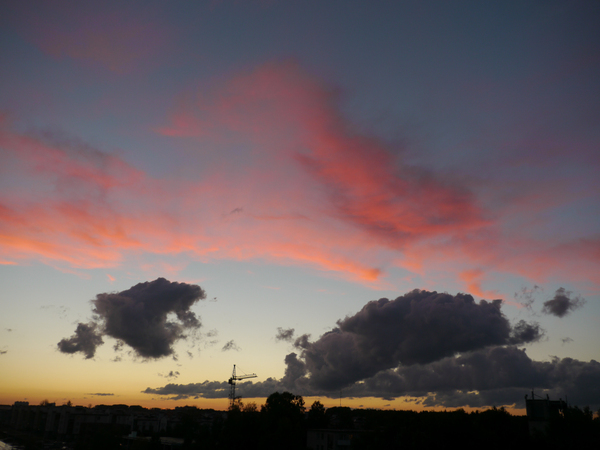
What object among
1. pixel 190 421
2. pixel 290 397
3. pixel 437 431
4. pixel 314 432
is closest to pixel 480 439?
pixel 437 431

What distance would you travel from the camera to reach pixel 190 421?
191625 millimetres

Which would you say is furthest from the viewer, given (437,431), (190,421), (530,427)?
(190,421)

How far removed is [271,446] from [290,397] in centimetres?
7219

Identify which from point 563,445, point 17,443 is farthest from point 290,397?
point 17,443

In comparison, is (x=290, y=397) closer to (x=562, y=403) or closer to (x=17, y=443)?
(x=562, y=403)

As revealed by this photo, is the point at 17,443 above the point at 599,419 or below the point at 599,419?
below

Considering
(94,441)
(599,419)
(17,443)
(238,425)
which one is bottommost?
(17,443)

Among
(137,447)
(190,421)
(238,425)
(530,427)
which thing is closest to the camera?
(530,427)

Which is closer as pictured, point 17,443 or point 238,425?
point 238,425

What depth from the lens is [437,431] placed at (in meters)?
87.3

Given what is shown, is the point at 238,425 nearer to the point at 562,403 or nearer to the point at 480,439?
the point at 480,439

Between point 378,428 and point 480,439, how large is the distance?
74.9ft

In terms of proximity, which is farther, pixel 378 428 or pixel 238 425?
pixel 238 425

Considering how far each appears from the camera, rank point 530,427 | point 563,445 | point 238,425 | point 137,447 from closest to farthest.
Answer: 1. point 563,445
2. point 530,427
3. point 238,425
4. point 137,447
